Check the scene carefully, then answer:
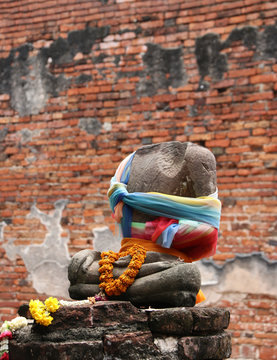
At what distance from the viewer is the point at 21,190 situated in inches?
239

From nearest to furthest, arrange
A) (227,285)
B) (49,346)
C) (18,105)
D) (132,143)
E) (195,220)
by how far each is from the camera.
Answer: (49,346)
(195,220)
(227,285)
(132,143)
(18,105)

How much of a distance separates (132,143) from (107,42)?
46.8 inches

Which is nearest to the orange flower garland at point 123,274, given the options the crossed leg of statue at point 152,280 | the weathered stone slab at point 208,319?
the crossed leg of statue at point 152,280

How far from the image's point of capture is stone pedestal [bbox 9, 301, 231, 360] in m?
2.41

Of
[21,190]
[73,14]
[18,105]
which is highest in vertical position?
[73,14]

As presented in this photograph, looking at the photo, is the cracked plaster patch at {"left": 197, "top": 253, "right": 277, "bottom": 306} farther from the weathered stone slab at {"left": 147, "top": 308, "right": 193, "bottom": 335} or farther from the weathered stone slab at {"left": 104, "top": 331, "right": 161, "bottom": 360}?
the weathered stone slab at {"left": 104, "top": 331, "right": 161, "bottom": 360}

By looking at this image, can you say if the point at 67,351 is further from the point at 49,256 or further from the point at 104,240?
the point at 49,256

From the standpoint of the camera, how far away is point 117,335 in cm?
245

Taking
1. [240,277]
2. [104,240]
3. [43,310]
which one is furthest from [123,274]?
[104,240]

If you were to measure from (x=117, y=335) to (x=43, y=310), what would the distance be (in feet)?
1.18

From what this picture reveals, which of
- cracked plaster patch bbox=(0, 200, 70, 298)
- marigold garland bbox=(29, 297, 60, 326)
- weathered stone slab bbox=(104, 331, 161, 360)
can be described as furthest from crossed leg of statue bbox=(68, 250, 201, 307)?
cracked plaster patch bbox=(0, 200, 70, 298)

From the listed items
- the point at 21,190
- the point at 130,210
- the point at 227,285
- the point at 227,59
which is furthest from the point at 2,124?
the point at 130,210

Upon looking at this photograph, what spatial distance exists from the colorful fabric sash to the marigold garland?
2.43 ft

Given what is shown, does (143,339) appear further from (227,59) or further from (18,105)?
(18,105)
